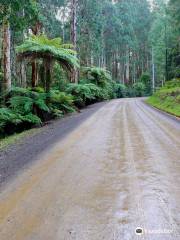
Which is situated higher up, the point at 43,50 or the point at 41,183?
the point at 43,50

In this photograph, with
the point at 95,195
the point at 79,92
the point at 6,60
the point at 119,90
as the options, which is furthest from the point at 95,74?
the point at 95,195

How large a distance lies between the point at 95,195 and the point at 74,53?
1455cm

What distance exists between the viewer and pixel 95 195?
17.0ft

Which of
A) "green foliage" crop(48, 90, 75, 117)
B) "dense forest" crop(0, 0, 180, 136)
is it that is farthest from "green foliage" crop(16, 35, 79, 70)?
"green foliage" crop(48, 90, 75, 117)

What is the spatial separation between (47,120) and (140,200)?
12.8 meters

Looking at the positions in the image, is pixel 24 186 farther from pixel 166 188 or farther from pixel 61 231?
pixel 166 188

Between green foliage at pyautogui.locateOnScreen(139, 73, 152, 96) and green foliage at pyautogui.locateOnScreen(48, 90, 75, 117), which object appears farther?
green foliage at pyautogui.locateOnScreen(139, 73, 152, 96)

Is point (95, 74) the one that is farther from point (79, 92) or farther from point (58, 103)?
point (58, 103)

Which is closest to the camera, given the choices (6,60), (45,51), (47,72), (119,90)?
(45,51)

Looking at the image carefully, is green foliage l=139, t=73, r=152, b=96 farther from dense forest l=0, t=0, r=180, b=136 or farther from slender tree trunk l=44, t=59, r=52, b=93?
slender tree trunk l=44, t=59, r=52, b=93

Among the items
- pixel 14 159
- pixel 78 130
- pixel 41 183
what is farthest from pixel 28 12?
pixel 41 183

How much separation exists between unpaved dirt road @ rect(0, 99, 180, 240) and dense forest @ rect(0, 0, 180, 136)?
5.86 m

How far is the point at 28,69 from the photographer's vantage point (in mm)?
33531

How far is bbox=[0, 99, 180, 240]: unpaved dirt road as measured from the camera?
399 centimetres
